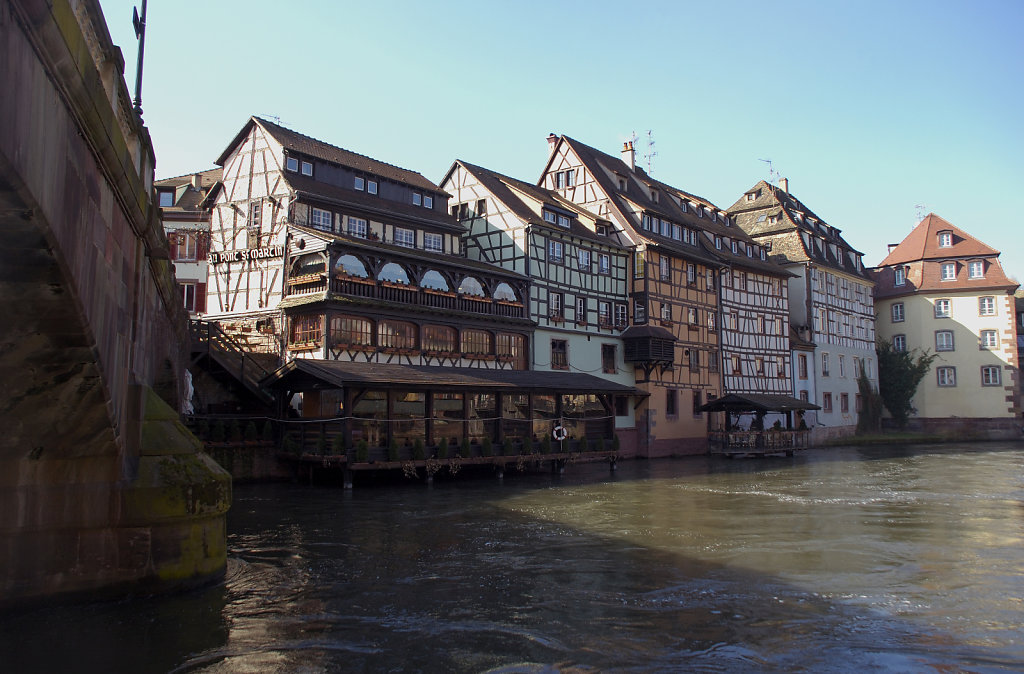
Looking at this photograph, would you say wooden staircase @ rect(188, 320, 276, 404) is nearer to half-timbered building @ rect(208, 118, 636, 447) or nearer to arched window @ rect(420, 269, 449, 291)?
half-timbered building @ rect(208, 118, 636, 447)

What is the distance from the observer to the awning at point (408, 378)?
79.0 ft

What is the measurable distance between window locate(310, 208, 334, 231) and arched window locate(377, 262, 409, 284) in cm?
303

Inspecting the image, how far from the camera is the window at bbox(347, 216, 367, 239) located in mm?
30750

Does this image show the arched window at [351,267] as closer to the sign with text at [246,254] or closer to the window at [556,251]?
the sign with text at [246,254]

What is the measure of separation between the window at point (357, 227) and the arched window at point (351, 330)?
446 cm

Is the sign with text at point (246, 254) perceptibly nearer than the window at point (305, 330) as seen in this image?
No

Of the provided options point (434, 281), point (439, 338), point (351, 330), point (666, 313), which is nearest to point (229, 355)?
point (351, 330)

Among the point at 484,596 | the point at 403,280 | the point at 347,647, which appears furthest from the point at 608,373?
the point at 347,647

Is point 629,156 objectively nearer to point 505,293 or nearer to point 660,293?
point 660,293

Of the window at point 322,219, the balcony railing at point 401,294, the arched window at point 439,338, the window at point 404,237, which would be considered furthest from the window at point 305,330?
the window at point 404,237

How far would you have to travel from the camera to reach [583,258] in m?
37.8

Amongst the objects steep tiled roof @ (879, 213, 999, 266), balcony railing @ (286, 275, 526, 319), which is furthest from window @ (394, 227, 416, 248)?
steep tiled roof @ (879, 213, 999, 266)

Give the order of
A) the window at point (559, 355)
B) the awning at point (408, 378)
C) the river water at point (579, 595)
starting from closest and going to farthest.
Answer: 1. the river water at point (579, 595)
2. the awning at point (408, 378)
3. the window at point (559, 355)

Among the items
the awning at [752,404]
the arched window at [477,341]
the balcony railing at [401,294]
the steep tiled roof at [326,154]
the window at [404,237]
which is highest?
the steep tiled roof at [326,154]
